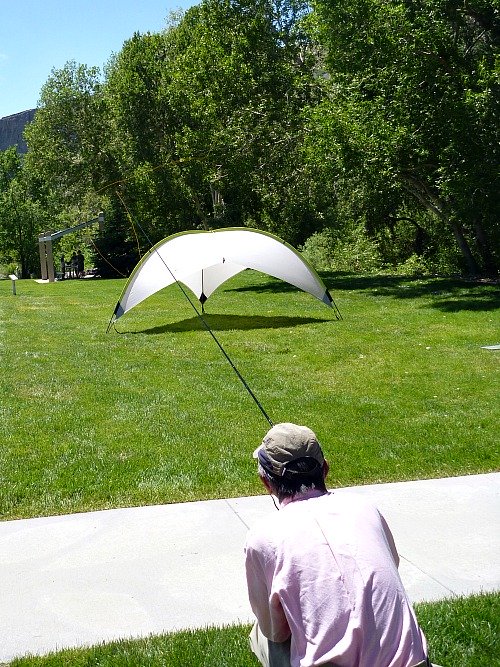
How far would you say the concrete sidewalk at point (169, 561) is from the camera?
14.5 feet

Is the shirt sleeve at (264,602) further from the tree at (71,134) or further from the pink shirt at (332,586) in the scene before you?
the tree at (71,134)

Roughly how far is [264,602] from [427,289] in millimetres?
19178

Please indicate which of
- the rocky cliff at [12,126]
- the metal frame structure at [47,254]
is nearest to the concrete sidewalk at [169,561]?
the metal frame structure at [47,254]

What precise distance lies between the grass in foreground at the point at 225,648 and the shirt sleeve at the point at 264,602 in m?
1.15

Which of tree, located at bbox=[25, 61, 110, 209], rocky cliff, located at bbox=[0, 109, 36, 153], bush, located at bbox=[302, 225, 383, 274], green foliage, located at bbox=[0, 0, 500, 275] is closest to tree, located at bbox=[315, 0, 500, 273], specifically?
green foliage, located at bbox=[0, 0, 500, 275]

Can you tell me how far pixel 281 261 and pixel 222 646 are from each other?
12518 millimetres

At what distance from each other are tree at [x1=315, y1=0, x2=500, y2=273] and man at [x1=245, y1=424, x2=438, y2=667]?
17.0m

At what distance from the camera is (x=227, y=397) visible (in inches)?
387

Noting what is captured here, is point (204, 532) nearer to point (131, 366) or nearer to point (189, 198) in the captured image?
point (131, 366)

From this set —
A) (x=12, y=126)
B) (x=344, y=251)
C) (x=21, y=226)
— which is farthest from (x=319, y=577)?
(x=12, y=126)

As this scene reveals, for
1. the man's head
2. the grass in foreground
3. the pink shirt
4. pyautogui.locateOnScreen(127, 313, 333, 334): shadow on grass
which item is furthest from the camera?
pyautogui.locateOnScreen(127, 313, 333, 334): shadow on grass

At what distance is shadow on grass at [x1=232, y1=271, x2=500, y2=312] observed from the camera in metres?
18.2

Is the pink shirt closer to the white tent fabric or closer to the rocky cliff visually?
the white tent fabric

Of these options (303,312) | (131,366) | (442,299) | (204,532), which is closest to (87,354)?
(131,366)
